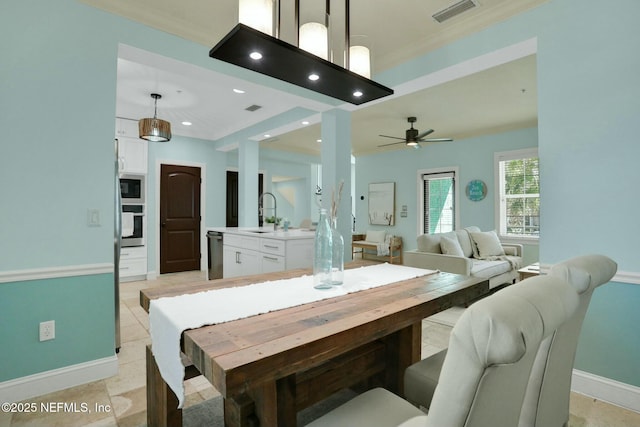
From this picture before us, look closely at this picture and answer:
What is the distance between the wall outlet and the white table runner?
4.34 ft

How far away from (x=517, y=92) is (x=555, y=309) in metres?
4.20

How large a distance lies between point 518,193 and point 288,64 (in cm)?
541

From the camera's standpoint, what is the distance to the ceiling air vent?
237 centimetres

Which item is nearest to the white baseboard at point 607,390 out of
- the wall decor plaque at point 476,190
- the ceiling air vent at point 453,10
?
the ceiling air vent at point 453,10

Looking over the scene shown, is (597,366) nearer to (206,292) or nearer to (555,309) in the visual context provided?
(555,309)

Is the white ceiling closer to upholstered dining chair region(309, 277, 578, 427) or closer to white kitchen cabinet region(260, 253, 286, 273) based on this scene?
white kitchen cabinet region(260, 253, 286, 273)

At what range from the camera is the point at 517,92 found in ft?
13.1

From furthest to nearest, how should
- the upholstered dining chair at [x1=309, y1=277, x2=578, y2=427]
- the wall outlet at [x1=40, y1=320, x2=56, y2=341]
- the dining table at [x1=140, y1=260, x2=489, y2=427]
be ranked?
the wall outlet at [x1=40, y1=320, x2=56, y2=341] → the dining table at [x1=140, y1=260, x2=489, y2=427] → the upholstered dining chair at [x1=309, y1=277, x2=578, y2=427]

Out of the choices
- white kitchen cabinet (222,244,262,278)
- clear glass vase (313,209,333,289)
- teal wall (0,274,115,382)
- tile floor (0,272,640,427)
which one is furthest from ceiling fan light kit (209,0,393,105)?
white kitchen cabinet (222,244,262,278)

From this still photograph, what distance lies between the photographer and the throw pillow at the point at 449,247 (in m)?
4.21

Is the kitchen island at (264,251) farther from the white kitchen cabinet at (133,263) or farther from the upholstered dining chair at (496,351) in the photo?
the upholstered dining chair at (496,351)

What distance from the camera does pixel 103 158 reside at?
7.48ft

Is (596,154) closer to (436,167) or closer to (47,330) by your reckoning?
(47,330)

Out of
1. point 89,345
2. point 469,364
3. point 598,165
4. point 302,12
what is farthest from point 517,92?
point 89,345
